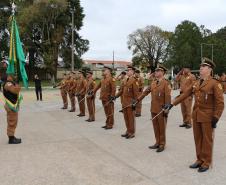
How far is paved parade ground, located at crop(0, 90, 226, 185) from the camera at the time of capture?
5.84 meters

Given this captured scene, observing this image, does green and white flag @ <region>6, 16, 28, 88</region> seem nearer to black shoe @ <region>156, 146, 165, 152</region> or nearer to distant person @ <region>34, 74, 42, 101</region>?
black shoe @ <region>156, 146, 165, 152</region>

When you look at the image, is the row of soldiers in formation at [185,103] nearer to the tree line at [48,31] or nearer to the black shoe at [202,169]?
the black shoe at [202,169]

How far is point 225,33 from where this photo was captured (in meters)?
91.7

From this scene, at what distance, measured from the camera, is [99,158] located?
7.21 meters

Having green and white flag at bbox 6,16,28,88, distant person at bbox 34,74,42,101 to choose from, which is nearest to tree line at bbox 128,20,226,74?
distant person at bbox 34,74,42,101

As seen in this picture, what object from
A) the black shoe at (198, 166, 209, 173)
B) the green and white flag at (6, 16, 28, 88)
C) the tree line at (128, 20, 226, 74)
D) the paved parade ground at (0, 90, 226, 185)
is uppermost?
the tree line at (128, 20, 226, 74)

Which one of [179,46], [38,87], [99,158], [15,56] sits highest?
[179,46]

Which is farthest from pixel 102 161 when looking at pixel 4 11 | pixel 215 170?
pixel 4 11

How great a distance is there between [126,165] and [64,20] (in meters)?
46.2

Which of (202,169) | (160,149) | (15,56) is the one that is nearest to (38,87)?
(15,56)

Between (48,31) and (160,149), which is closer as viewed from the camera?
(160,149)

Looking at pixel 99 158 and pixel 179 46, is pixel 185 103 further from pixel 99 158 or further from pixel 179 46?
pixel 179 46

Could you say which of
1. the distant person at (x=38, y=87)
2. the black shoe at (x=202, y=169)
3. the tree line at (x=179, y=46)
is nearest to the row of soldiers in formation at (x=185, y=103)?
the black shoe at (x=202, y=169)

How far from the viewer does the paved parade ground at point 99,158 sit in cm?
584
